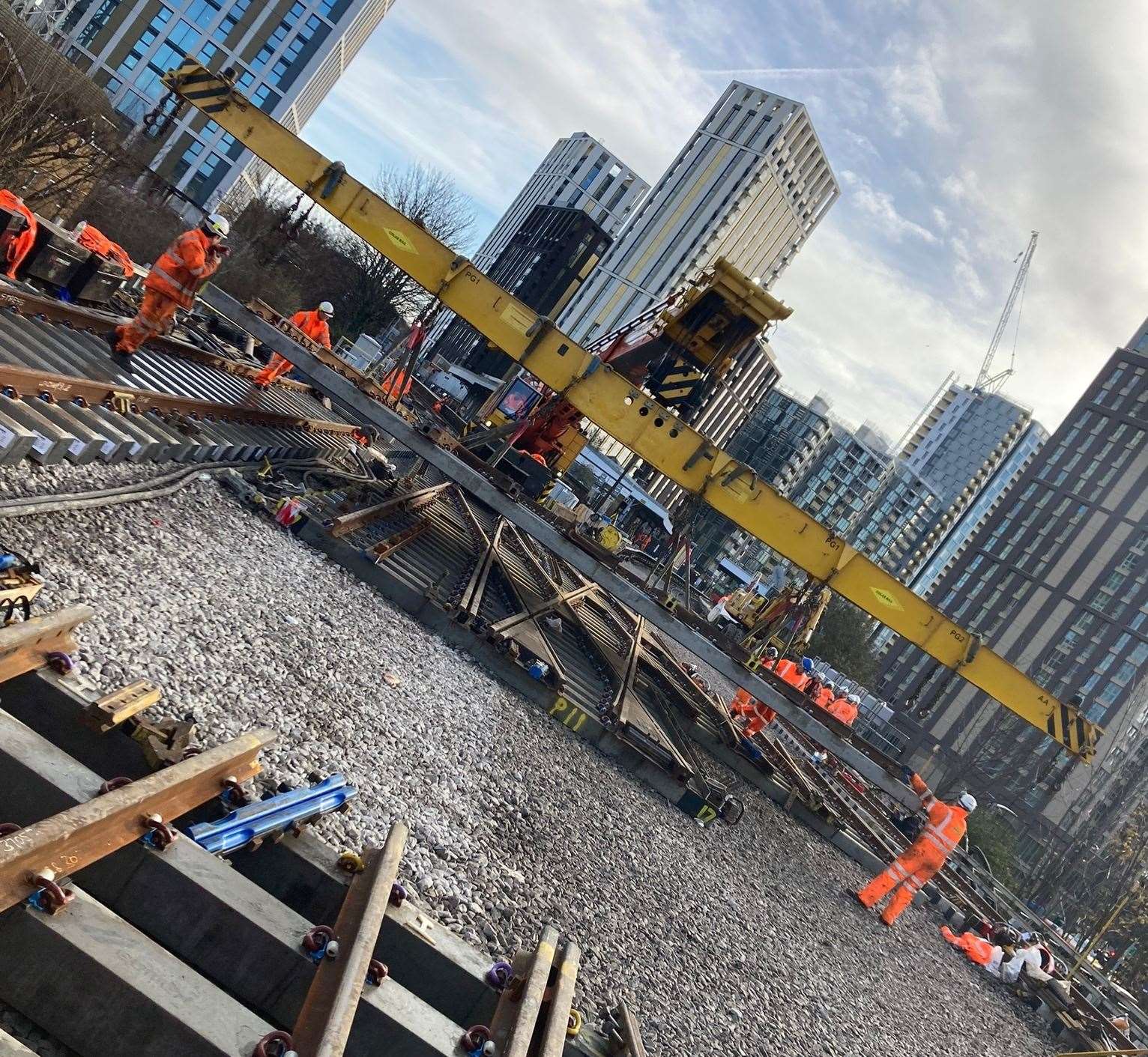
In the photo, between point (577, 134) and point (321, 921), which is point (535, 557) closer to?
point (321, 921)

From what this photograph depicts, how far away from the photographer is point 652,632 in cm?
1888

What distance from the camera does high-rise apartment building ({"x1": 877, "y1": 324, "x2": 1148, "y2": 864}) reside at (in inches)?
2562

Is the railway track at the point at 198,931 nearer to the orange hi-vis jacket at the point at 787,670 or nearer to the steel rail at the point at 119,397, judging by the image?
the steel rail at the point at 119,397

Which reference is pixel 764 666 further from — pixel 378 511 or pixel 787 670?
pixel 378 511

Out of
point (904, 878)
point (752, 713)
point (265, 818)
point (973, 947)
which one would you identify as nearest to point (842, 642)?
point (752, 713)

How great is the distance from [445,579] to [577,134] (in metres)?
135

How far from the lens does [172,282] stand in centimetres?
905

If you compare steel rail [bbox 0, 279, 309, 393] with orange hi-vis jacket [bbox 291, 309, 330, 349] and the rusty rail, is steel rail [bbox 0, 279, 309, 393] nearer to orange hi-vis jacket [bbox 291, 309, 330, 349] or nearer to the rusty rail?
orange hi-vis jacket [bbox 291, 309, 330, 349]

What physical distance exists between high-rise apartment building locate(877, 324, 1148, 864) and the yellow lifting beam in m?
51.1

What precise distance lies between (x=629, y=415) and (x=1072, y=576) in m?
70.3

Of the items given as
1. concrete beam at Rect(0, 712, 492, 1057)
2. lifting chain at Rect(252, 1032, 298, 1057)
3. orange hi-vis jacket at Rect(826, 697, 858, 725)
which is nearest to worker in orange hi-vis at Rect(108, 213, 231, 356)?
concrete beam at Rect(0, 712, 492, 1057)

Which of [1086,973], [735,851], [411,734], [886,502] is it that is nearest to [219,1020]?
[411,734]

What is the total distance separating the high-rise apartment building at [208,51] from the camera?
71625mm

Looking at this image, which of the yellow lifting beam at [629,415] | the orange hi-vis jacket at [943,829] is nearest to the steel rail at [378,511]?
the yellow lifting beam at [629,415]
